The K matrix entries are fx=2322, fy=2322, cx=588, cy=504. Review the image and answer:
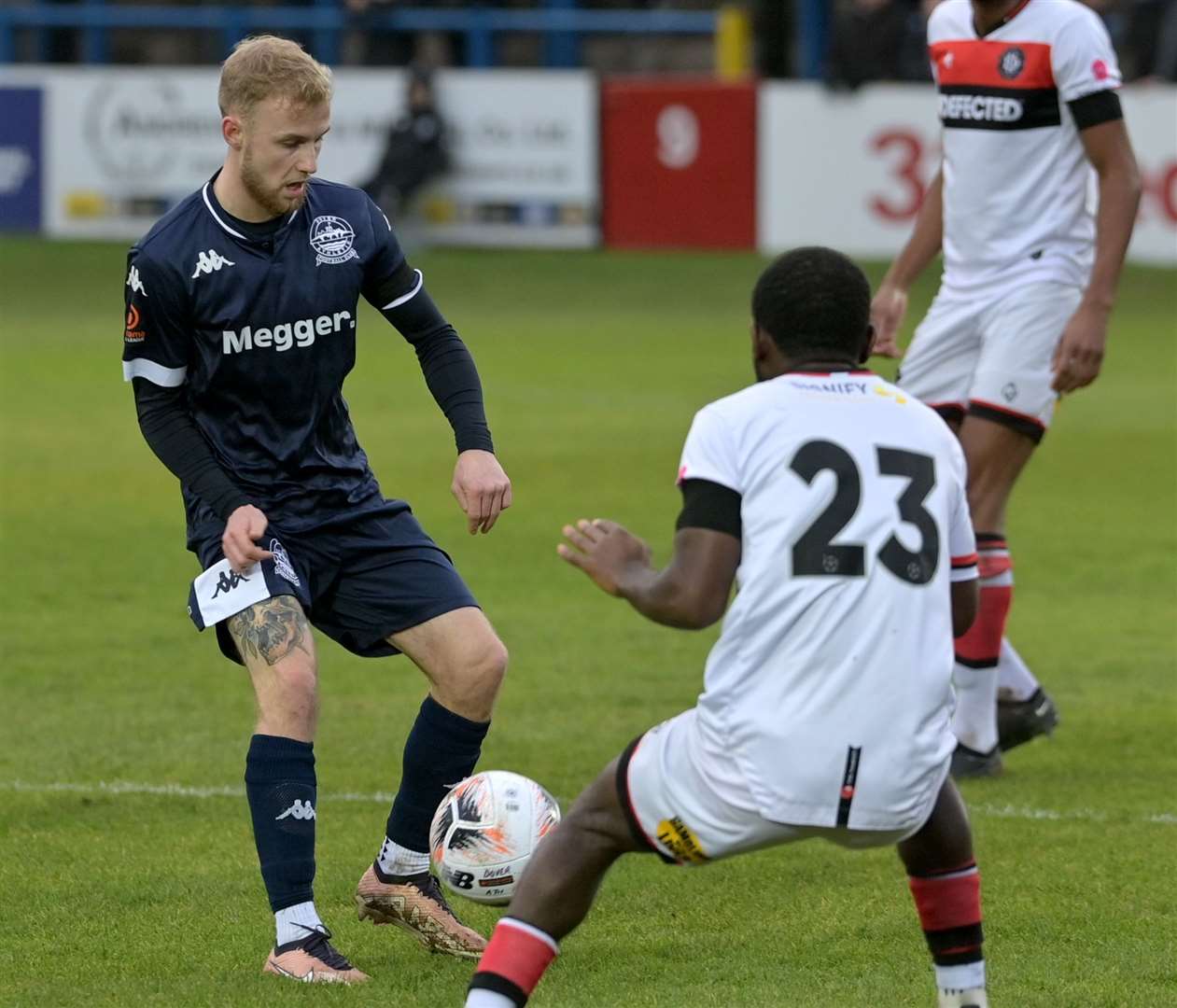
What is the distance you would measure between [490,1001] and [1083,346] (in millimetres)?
3433

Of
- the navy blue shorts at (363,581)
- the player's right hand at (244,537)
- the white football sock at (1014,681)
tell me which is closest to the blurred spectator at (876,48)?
the white football sock at (1014,681)

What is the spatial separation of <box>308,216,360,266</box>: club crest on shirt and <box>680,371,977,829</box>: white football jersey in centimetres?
147

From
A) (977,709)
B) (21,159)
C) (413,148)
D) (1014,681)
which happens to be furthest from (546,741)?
(21,159)

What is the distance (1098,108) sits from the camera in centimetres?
702

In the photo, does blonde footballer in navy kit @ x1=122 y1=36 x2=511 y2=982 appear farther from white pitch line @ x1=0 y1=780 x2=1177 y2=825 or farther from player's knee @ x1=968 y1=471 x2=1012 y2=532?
player's knee @ x1=968 y1=471 x2=1012 y2=532

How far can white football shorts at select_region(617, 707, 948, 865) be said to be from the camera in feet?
13.3

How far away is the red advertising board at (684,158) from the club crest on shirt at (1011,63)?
16590 millimetres

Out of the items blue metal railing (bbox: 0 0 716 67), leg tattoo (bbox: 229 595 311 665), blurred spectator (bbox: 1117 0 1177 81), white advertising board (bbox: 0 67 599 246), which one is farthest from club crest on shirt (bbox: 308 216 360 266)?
blue metal railing (bbox: 0 0 716 67)

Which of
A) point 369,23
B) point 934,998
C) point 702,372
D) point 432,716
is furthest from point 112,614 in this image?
point 369,23

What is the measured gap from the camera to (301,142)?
198 inches

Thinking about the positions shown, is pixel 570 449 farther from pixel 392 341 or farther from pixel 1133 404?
pixel 392 341

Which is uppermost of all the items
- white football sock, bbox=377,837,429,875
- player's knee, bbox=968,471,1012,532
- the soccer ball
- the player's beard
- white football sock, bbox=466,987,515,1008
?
the player's beard

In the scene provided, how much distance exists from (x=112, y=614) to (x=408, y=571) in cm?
449

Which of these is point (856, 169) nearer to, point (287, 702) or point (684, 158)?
point (684, 158)
